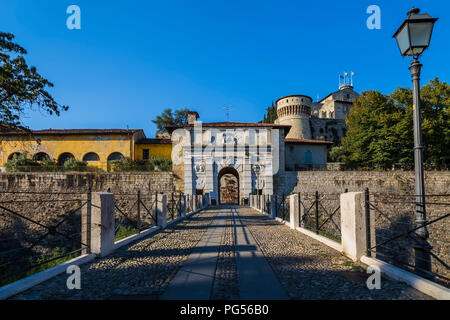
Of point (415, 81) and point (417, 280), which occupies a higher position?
point (415, 81)

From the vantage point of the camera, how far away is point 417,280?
10.7ft

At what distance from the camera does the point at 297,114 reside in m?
45.1

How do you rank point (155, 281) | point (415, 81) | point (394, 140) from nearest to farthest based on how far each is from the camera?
point (155, 281) < point (415, 81) < point (394, 140)

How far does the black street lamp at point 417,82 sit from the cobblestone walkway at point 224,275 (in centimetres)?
74

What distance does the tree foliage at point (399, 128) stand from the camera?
2830 cm

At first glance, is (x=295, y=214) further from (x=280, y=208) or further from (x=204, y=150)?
(x=204, y=150)

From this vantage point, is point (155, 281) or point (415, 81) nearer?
point (155, 281)

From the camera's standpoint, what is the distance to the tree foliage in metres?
28.3

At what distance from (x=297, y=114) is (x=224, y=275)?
44051mm

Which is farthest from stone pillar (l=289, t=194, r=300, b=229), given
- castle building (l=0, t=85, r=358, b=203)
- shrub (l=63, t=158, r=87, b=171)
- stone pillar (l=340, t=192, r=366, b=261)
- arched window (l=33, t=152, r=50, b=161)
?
arched window (l=33, t=152, r=50, b=161)

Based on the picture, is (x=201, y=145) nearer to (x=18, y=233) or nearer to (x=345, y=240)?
(x=18, y=233)

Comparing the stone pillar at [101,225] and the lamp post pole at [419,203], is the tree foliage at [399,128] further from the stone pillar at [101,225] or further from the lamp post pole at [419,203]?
the stone pillar at [101,225]
